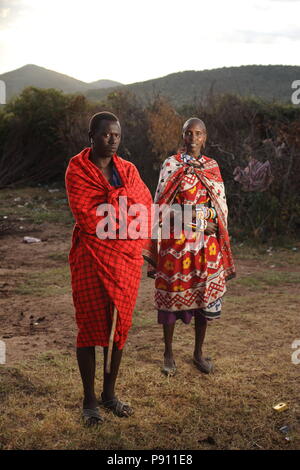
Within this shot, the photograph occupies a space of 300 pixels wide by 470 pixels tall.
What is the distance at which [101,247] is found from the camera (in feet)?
8.80

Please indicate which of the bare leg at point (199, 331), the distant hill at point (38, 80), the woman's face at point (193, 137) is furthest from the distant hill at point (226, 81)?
the bare leg at point (199, 331)

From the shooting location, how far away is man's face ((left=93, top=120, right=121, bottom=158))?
270 centimetres

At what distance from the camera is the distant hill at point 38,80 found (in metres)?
61.5

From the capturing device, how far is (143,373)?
362cm

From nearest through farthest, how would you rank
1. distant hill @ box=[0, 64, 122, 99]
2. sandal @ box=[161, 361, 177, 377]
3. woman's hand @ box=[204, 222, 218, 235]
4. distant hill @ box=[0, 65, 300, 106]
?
1. woman's hand @ box=[204, 222, 218, 235]
2. sandal @ box=[161, 361, 177, 377]
3. distant hill @ box=[0, 65, 300, 106]
4. distant hill @ box=[0, 64, 122, 99]

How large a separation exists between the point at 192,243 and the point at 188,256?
0.32 feet

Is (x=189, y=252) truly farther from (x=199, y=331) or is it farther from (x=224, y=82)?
(x=224, y=82)

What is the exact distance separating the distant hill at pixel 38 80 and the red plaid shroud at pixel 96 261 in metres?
60.2

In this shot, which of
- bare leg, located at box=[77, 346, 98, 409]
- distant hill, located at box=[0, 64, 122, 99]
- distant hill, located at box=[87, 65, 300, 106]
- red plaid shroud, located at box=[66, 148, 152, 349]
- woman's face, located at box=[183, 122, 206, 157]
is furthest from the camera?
distant hill, located at box=[0, 64, 122, 99]

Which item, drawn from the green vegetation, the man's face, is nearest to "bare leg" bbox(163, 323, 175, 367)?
the man's face

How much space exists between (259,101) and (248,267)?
658 centimetres

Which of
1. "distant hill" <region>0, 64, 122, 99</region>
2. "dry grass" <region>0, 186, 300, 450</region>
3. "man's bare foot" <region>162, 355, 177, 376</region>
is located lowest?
"dry grass" <region>0, 186, 300, 450</region>

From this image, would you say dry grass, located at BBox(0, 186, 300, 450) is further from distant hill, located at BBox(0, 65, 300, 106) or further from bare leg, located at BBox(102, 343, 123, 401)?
distant hill, located at BBox(0, 65, 300, 106)
